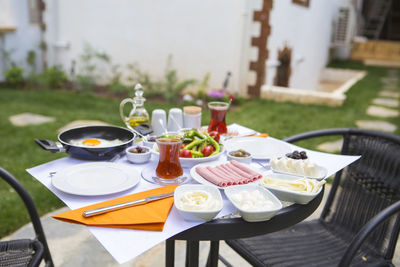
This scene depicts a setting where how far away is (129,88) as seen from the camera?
6887mm

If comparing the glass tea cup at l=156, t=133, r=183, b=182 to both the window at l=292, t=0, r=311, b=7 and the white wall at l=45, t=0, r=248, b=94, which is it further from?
the window at l=292, t=0, r=311, b=7

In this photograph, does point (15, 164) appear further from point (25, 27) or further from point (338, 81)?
point (338, 81)

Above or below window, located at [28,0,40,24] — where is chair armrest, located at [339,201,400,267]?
below

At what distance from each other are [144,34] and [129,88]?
120cm

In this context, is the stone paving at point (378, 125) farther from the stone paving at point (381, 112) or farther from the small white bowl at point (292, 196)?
the small white bowl at point (292, 196)

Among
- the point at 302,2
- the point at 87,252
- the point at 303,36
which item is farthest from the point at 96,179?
the point at 303,36

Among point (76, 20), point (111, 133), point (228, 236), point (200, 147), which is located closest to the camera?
point (228, 236)

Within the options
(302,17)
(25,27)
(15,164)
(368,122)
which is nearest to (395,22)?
(302,17)

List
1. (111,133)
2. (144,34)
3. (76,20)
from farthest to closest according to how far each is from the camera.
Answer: (76,20) → (144,34) → (111,133)

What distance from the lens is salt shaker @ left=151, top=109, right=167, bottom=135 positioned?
1877 mm

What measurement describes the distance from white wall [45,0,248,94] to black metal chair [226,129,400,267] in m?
4.90

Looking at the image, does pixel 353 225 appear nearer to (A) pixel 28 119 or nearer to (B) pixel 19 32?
(A) pixel 28 119

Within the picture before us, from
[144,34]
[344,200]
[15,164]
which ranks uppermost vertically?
[144,34]

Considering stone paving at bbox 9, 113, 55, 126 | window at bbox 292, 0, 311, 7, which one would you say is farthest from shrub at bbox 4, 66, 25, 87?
window at bbox 292, 0, 311, 7
